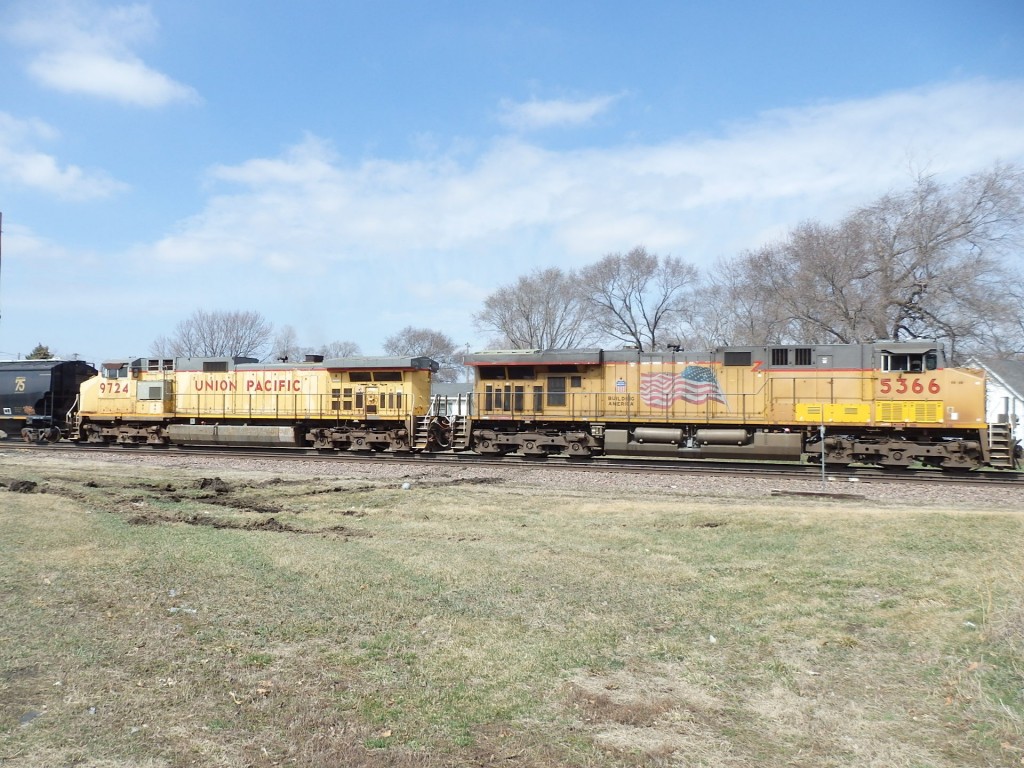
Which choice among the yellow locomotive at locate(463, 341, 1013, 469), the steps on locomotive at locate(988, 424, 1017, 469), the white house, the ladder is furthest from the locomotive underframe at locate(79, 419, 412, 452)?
the white house

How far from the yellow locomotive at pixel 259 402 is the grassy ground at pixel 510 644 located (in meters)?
13.2

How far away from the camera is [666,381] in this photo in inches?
806

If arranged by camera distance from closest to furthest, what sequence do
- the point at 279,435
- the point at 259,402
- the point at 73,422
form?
1. the point at 279,435
2. the point at 259,402
3. the point at 73,422

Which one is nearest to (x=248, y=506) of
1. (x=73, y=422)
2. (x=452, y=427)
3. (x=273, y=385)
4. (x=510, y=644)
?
(x=510, y=644)

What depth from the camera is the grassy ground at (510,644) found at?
4.13 m

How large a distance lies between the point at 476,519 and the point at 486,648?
5907mm

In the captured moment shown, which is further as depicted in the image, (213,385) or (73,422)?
(73,422)

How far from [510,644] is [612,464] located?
569 inches

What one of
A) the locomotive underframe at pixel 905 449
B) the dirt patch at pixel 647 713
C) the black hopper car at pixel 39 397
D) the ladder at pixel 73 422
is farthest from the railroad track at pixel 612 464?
the dirt patch at pixel 647 713

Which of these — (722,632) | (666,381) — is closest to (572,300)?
(666,381)

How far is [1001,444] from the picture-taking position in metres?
17.5

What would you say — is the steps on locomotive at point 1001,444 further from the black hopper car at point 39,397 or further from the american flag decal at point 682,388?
the black hopper car at point 39,397

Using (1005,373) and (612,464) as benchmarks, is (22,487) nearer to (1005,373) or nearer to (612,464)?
(612,464)

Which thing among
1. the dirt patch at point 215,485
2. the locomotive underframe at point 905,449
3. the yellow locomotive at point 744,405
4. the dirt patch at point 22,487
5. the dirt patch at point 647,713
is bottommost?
the dirt patch at point 647,713
